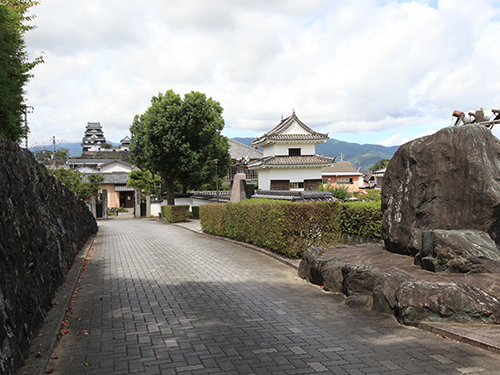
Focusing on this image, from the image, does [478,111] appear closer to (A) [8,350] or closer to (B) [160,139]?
(A) [8,350]

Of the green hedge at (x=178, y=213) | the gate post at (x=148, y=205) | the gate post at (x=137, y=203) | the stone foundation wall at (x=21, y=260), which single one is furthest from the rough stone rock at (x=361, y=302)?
the gate post at (x=137, y=203)

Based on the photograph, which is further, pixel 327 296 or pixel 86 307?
pixel 327 296

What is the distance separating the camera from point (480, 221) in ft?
24.3

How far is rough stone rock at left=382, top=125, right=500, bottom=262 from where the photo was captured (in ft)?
24.2

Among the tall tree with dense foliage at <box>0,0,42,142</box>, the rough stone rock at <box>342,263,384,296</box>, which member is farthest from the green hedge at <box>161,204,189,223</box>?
the rough stone rock at <box>342,263,384,296</box>

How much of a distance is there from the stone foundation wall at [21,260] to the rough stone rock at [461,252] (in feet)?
21.2

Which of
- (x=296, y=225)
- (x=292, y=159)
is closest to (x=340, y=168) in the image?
(x=292, y=159)

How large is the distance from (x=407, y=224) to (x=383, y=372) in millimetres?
4465

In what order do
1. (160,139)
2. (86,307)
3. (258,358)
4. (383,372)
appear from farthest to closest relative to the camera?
1. (160,139)
2. (86,307)
3. (258,358)
4. (383,372)

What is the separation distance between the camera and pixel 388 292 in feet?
21.6

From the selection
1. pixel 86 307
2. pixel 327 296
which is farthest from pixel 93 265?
pixel 327 296

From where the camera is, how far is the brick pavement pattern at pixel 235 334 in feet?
15.2

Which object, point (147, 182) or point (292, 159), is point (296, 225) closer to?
point (292, 159)

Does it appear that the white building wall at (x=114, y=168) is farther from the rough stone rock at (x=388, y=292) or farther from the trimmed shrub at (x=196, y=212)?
the rough stone rock at (x=388, y=292)
